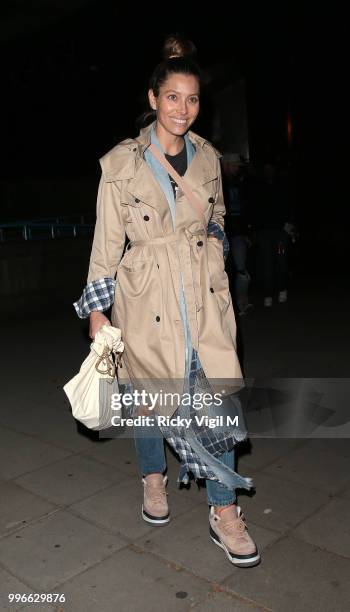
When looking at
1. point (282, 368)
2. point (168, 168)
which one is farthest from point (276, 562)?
point (282, 368)

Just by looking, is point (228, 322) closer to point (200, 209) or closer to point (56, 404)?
point (200, 209)

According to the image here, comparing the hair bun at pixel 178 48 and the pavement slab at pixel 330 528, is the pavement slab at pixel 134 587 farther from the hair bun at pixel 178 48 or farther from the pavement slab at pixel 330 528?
the hair bun at pixel 178 48

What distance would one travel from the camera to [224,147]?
1383 centimetres

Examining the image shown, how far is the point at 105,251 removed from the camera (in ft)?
9.23

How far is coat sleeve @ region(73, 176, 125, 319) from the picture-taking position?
2.78m

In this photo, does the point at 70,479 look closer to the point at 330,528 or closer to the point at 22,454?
the point at 22,454

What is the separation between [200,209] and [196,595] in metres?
1.61

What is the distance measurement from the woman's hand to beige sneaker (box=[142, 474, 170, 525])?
87 centimetres

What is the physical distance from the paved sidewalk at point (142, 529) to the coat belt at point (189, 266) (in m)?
0.99

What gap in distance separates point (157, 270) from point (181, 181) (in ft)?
1.35

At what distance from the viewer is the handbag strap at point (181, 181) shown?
2.78 m

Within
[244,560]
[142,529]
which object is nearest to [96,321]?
[142,529]

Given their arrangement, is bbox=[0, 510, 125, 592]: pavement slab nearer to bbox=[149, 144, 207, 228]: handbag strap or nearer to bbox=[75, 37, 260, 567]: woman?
bbox=[75, 37, 260, 567]: woman

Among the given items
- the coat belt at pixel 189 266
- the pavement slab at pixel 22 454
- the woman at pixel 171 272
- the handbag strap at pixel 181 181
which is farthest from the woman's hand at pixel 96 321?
the pavement slab at pixel 22 454
